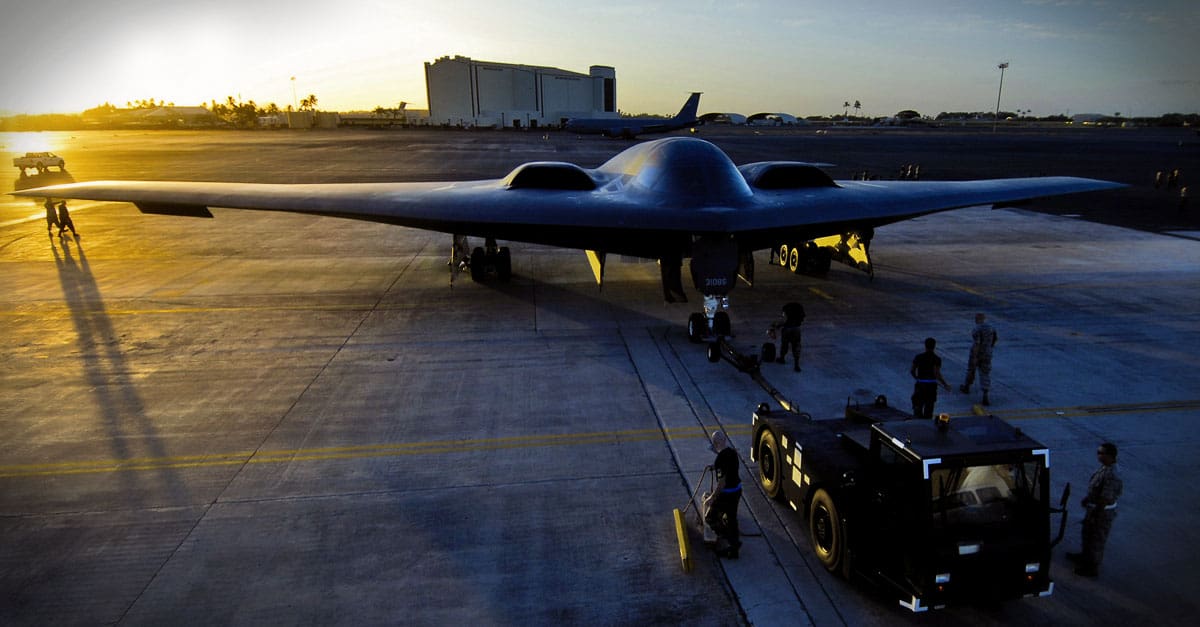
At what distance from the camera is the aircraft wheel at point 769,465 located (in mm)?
6832

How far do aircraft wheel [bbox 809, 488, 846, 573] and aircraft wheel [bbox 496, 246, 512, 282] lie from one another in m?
12.0

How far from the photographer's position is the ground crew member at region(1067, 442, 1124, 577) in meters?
5.53

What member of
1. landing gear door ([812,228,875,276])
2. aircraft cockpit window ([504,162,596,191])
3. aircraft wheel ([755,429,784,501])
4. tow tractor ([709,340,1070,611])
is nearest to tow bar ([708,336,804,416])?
aircraft wheel ([755,429,784,501])

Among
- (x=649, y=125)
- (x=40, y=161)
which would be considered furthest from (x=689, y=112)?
(x=40, y=161)

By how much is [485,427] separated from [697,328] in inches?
192

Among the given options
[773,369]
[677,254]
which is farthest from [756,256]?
[773,369]

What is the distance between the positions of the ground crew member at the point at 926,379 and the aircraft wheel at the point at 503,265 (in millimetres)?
10696

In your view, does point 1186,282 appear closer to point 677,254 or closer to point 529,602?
point 677,254

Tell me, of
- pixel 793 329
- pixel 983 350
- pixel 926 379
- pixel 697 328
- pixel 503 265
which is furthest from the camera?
pixel 503 265

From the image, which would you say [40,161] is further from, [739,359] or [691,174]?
[739,359]

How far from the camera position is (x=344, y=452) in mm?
8164

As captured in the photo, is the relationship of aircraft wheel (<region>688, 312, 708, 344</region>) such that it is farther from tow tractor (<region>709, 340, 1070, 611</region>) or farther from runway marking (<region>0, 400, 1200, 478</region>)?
tow tractor (<region>709, 340, 1070, 611</region>)

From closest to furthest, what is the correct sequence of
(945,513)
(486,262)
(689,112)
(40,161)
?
(945,513) → (486,262) → (40,161) → (689,112)

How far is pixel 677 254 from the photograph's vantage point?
12.9 m
